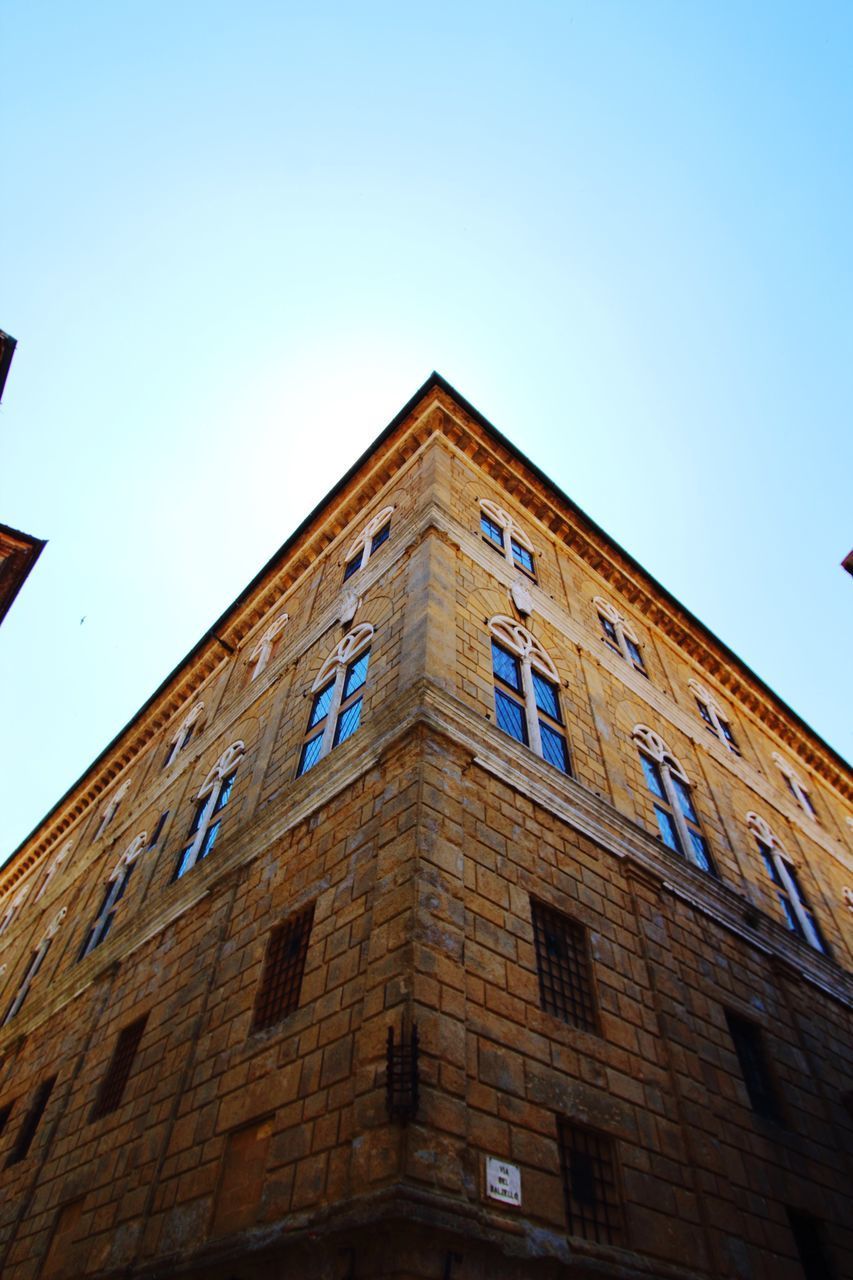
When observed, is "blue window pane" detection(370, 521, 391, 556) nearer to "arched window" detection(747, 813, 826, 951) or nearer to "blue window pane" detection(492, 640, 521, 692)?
"blue window pane" detection(492, 640, 521, 692)

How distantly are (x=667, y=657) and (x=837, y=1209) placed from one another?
36.5 feet

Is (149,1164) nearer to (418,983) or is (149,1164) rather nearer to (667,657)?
(418,983)

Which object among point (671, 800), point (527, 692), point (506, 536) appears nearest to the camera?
point (527, 692)

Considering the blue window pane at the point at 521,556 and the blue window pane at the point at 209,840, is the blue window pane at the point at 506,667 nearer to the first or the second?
the blue window pane at the point at 521,556

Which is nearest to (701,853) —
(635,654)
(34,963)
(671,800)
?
(671,800)

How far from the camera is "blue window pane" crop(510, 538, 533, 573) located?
48.6ft

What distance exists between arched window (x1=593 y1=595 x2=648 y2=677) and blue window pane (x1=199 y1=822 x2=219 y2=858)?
8152 mm

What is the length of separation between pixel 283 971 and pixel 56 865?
17639 millimetres

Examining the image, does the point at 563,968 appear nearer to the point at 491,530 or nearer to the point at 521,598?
the point at 521,598

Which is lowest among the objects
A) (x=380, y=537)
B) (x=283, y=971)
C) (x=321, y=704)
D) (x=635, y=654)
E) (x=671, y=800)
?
(x=283, y=971)

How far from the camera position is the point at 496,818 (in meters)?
8.45

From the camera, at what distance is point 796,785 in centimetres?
1931

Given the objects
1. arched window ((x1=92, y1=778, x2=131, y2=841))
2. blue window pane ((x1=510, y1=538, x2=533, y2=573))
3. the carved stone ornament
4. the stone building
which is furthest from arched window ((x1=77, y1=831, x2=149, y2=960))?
blue window pane ((x1=510, y1=538, x2=533, y2=573))

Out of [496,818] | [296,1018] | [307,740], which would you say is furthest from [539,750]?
[296,1018]
